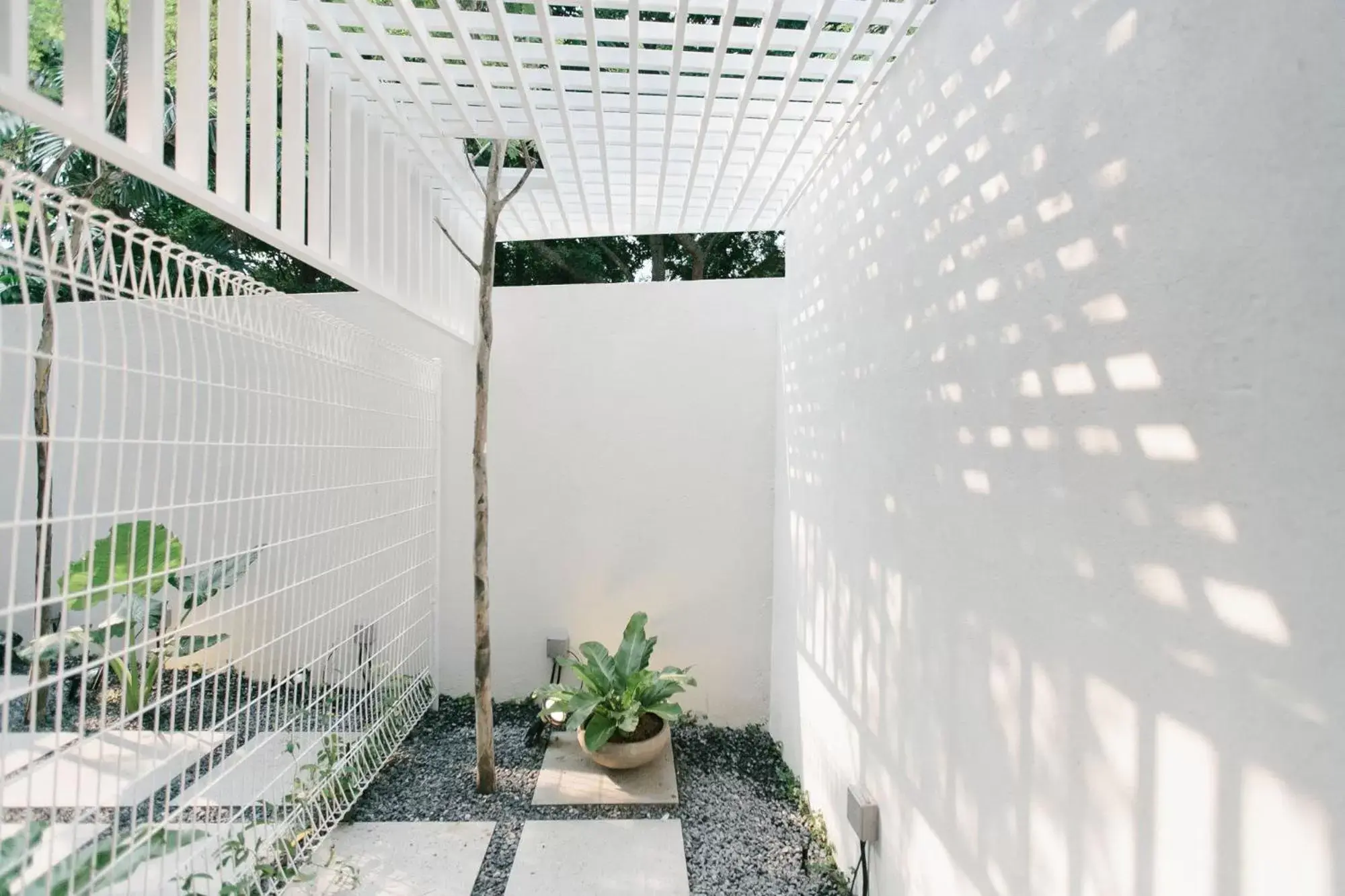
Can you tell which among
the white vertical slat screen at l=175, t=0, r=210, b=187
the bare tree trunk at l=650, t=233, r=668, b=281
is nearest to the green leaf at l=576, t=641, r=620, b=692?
the white vertical slat screen at l=175, t=0, r=210, b=187

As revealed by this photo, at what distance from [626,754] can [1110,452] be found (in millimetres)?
2835

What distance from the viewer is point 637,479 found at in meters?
4.31

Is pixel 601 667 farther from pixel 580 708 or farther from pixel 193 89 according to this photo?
pixel 193 89

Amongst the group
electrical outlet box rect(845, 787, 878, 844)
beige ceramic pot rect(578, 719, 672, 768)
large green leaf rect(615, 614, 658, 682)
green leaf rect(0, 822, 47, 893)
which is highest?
green leaf rect(0, 822, 47, 893)

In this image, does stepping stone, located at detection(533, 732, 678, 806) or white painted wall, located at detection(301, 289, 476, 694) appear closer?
stepping stone, located at detection(533, 732, 678, 806)

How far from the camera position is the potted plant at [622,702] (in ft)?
11.2

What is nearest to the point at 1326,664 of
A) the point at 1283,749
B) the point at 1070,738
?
the point at 1283,749

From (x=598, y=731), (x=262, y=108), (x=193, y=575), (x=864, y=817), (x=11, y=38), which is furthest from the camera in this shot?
(x=598, y=731)

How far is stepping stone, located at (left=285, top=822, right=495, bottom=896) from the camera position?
8.52ft

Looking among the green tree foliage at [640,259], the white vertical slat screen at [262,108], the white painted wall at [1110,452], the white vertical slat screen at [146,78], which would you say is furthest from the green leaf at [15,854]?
the green tree foliage at [640,259]

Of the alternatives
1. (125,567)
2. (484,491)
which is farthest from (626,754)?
(125,567)

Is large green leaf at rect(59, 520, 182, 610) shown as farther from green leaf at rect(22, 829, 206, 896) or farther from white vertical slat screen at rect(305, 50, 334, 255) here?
white vertical slat screen at rect(305, 50, 334, 255)

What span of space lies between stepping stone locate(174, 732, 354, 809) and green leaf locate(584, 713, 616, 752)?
113cm

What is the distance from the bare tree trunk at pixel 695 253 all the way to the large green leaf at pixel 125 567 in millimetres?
7565
